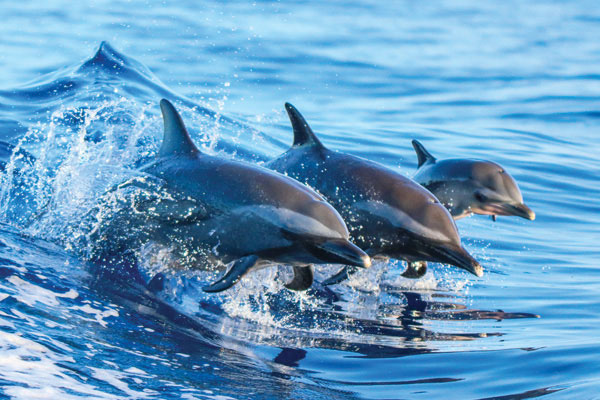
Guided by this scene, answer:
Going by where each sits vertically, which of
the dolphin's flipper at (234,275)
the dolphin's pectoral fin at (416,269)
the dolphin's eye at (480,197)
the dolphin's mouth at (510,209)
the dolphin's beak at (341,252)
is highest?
the dolphin's eye at (480,197)

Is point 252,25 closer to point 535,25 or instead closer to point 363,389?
point 535,25

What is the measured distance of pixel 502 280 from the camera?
766 cm

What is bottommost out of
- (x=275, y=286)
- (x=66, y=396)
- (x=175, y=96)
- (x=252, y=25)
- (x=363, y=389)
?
(x=66, y=396)

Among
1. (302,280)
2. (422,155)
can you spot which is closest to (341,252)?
(302,280)

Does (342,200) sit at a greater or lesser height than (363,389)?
greater

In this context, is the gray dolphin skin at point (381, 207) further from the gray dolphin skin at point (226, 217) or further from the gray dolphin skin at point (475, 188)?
the gray dolphin skin at point (475, 188)

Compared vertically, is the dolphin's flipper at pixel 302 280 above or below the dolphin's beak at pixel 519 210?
below

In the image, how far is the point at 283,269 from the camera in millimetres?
6824

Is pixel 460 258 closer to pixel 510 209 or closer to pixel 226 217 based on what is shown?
pixel 510 209

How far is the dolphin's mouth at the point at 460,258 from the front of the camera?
5398mm

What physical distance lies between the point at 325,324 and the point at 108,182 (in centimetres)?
226

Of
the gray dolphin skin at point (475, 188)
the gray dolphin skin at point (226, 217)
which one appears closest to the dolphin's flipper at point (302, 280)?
the gray dolphin skin at point (226, 217)

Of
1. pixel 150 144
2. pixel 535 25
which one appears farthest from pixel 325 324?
pixel 535 25

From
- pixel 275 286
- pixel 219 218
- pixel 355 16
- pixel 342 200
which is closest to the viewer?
pixel 219 218
